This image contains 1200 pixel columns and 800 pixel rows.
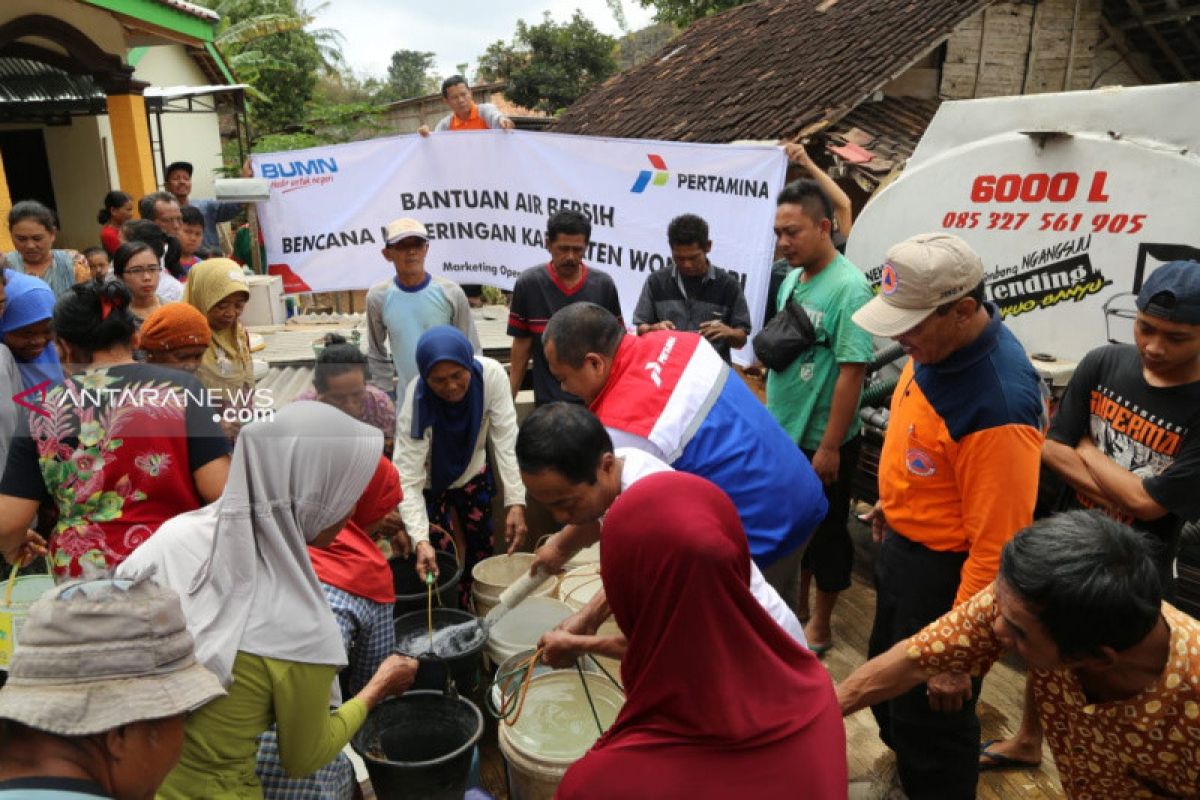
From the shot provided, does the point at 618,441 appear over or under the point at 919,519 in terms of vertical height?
over

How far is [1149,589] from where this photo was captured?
5.44 ft

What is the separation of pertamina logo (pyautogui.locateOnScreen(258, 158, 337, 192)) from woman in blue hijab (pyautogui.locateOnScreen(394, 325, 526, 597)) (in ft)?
11.5

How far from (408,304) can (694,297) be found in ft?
5.12

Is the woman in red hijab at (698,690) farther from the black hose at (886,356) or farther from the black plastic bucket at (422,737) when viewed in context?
the black hose at (886,356)

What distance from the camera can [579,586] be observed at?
3680 mm

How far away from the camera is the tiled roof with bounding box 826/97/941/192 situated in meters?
7.50

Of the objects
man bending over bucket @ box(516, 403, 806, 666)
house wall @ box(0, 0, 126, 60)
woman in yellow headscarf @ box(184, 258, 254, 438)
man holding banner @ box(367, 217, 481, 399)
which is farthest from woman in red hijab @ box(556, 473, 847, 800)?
house wall @ box(0, 0, 126, 60)

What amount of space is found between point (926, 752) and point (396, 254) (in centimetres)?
333

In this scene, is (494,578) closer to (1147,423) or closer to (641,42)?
(1147,423)

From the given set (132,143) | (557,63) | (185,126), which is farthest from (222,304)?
(557,63)

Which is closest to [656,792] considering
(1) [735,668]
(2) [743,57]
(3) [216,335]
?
(1) [735,668]

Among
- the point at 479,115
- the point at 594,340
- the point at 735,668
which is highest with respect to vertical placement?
the point at 479,115

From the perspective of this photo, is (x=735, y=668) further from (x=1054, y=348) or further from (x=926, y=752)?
(x=1054, y=348)

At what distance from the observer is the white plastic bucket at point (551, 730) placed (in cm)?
257
